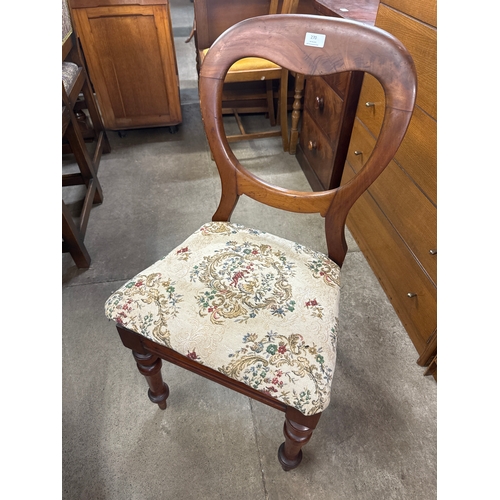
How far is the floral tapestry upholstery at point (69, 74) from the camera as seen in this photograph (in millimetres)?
1525

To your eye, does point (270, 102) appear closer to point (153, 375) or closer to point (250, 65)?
point (250, 65)

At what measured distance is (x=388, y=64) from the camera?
65 cm

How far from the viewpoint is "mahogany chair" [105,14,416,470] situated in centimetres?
66

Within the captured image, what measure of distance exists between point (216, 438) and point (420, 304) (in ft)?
2.61

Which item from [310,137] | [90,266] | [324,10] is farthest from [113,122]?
[324,10]

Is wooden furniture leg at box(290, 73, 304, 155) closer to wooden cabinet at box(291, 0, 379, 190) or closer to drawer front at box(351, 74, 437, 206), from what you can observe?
wooden cabinet at box(291, 0, 379, 190)

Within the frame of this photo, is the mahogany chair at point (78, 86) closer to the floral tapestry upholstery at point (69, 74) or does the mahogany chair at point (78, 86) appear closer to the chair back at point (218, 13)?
the floral tapestry upholstery at point (69, 74)

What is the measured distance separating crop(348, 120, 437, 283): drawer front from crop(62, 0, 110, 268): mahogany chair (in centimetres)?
123

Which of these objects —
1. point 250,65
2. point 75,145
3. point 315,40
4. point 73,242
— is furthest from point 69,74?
point 315,40

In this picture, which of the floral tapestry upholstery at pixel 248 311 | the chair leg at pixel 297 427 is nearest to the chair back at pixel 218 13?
the floral tapestry upholstery at pixel 248 311

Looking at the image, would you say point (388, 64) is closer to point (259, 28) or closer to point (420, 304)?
point (259, 28)

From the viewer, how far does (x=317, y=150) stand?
5.95 ft

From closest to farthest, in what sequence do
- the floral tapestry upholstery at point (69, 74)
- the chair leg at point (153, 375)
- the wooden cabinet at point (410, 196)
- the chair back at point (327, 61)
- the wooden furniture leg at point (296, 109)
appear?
the chair back at point (327, 61)
the chair leg at point (153, 375)
the wooden cabinet at point (410, 196)
the floral tapestry upholstery at point (69, 74)
the wooden furniture leg at point (296, 109)

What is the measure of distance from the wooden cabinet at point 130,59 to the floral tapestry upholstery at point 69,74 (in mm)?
283
